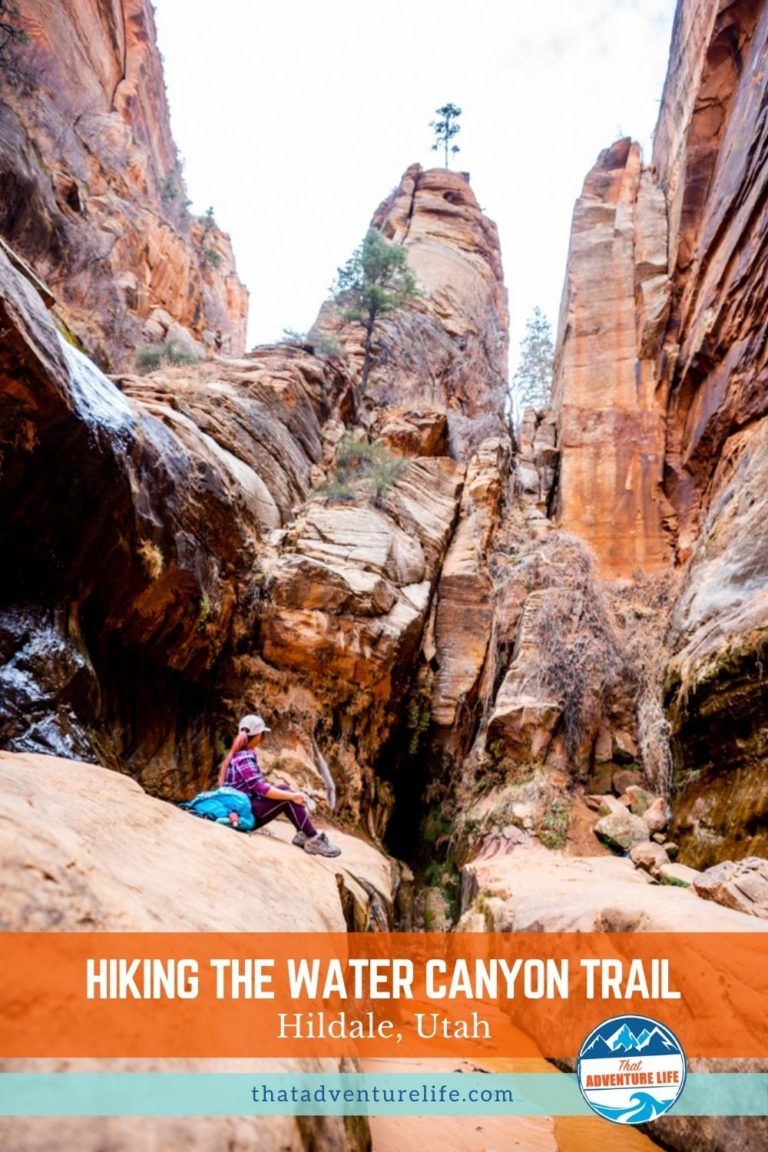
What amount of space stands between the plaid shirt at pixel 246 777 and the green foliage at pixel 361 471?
340 inches

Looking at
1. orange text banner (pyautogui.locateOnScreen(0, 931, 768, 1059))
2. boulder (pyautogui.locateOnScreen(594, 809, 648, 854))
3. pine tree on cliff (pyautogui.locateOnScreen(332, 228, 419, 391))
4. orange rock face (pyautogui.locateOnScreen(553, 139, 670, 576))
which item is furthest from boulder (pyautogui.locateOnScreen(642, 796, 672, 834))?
pine tree on cliff (pyautogui.locateOnScreen(332, 228, 419, 391))

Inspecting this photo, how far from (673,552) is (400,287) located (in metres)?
14.6

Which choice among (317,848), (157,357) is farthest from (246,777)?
(157,357)

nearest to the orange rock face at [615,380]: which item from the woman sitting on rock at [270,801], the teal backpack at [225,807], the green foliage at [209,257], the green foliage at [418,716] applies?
the green foliage at [418,716]

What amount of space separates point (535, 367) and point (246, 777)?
30670 millimetres

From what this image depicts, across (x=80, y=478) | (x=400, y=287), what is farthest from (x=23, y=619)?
(x=400, y=287)

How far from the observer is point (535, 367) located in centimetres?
3192

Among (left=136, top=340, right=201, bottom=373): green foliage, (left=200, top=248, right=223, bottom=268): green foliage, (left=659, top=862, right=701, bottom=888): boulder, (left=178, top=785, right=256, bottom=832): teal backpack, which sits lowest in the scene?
(left=659, top=862, right=701, bottom=888): boulder

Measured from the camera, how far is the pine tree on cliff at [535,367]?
31.5 meters

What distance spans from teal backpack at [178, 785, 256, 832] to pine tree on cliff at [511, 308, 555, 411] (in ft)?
96.0

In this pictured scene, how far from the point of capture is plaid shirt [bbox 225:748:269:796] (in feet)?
19.4

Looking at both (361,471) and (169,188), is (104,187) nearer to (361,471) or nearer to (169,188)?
(169,188)

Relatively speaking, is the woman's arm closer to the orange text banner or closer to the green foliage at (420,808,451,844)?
the orange text banner

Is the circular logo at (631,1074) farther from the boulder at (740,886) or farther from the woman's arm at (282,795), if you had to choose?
the woman's arm at (282,795)
